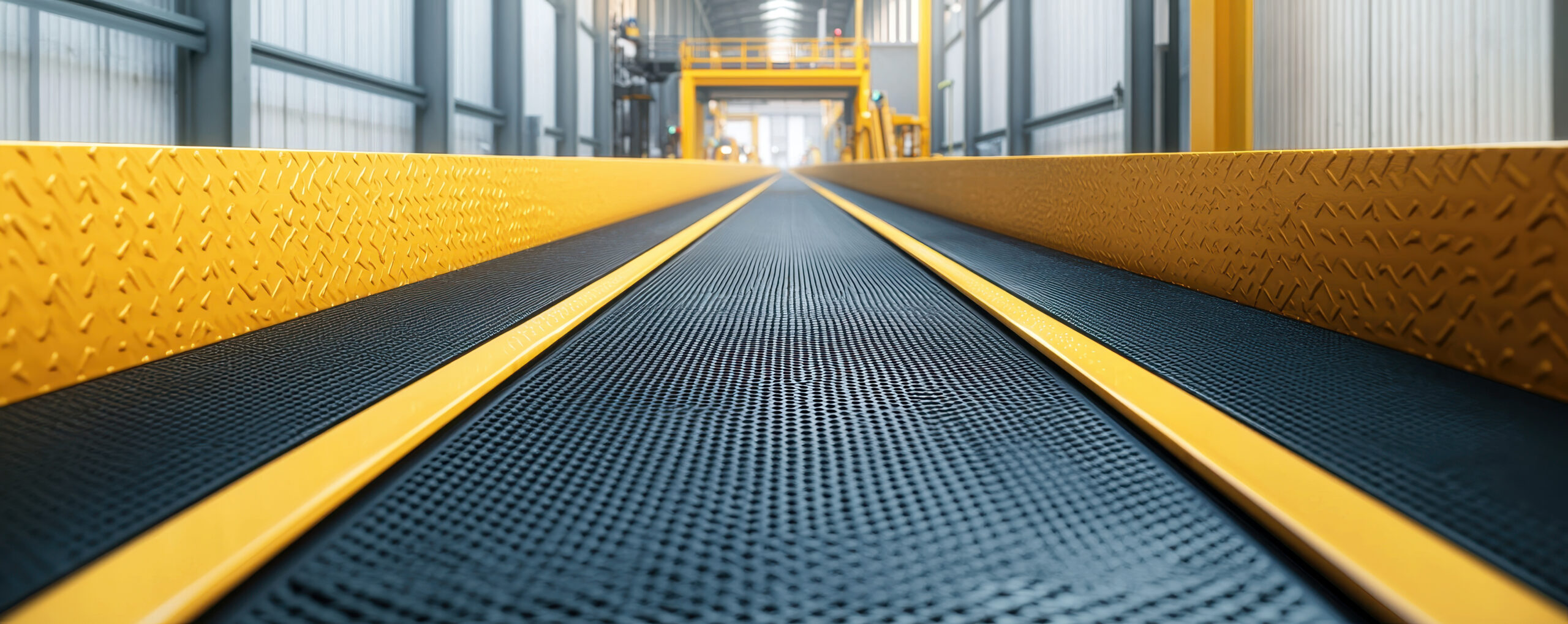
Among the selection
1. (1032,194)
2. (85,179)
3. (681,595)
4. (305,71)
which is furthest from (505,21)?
(681,595)

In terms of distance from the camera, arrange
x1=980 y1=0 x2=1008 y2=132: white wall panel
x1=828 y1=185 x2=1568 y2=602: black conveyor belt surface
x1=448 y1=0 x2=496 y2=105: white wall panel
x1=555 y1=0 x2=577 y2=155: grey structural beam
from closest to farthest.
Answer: x1=828 y1=185 x2=1568 y2=602: black conveyor belt surface → x1=448 y1=0 x2=496 y2=105: white wall panel → x1=980 y1=0 x2=1008 y2=132: white wall panel → x1=555 y1=0 x2=577 y2=155: grey structural beam

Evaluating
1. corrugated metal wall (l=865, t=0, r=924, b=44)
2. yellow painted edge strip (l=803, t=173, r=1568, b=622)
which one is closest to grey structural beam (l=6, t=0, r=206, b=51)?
yellow painted edge strip (l=803, t=173, r=1568, b=622)

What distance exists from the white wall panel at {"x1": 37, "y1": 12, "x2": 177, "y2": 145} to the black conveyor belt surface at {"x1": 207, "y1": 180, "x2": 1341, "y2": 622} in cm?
792

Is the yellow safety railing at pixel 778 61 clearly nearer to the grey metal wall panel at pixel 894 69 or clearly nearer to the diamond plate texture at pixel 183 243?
the grey metal wall panel at pixel 894 69

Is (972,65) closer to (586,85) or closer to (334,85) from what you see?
(586,85)

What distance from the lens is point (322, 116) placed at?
11609 millimetres

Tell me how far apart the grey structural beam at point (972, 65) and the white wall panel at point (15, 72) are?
18341 mm

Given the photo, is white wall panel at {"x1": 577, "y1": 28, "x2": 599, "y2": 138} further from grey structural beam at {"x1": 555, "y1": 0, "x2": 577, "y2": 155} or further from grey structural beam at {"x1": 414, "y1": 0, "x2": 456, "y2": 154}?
grey structural beam at {"x1": 414, "y1": 0, "x2": 456, "y2": 154}

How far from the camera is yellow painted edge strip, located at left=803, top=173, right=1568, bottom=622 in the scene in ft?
3.27

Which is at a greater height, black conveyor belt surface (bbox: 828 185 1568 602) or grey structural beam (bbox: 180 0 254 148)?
grey structural beam (bbox: 180 0 254 148)

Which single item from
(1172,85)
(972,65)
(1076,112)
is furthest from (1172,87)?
(972,65)

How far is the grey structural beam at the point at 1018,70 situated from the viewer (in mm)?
18359

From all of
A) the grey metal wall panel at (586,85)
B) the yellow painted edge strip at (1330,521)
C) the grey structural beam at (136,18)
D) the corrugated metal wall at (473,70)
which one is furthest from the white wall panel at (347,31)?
the yellow painted edge strip at (1330,521)

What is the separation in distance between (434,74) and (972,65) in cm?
1287
